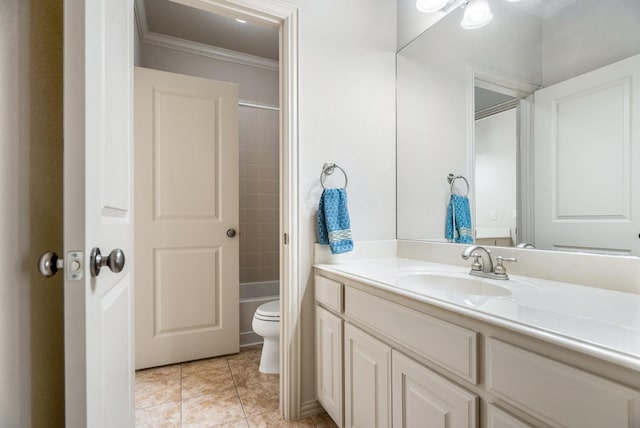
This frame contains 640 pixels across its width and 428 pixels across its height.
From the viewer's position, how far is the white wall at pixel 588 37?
93 cm

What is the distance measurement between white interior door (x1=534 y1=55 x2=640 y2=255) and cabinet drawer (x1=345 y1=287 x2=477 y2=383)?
633 millimetres

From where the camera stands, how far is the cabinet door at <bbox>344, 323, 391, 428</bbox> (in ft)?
3.38

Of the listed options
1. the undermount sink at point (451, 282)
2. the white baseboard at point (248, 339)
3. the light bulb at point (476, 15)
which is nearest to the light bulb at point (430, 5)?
the light bulb at point (476, 15)

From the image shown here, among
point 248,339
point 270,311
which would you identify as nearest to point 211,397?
point 270,311

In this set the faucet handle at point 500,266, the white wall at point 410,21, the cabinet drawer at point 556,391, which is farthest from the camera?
the white wall at point 410,21

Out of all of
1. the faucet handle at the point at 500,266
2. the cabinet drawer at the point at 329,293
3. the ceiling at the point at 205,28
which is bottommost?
the cabinet drawer at the point at 329,293

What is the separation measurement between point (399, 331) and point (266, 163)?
242cm

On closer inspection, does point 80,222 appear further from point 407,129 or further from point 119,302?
point 407,129

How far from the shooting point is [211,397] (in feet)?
5.49

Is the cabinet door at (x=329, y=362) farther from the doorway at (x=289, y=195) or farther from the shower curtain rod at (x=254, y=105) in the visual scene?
the shower curtain rod at (x=254, y=105)

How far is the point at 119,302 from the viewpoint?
0.88m

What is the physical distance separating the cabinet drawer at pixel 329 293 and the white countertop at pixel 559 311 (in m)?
0.18

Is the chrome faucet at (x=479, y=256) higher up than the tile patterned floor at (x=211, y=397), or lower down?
higher up

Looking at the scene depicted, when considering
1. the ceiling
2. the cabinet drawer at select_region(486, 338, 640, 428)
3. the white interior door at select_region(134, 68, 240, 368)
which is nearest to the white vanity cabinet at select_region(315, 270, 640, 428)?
the cabinet drawer at select_region(486, 338, 640, 428)
